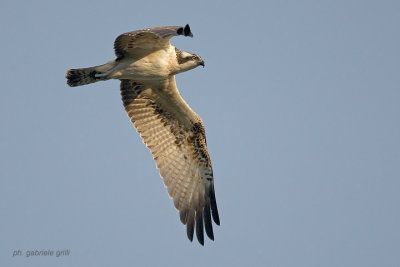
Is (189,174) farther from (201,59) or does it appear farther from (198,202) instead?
(201,59)

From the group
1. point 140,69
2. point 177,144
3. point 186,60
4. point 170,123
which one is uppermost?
point 186,60

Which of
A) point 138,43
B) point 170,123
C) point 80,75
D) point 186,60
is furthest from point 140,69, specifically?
point 170,123

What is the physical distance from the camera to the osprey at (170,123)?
31.0ft

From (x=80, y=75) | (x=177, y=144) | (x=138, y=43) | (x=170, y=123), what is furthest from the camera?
(x=177, y=144)

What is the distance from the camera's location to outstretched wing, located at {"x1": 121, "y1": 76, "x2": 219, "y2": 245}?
10.5 m

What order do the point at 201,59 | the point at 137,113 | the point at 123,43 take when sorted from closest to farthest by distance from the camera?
the point at 123,43 → the point at 201,59 → the point at 137,113

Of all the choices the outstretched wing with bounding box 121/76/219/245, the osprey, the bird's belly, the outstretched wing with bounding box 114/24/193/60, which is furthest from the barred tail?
the outstretched wing with bounding box 121/76/219/245

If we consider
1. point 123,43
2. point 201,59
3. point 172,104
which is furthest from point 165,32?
point 172,104

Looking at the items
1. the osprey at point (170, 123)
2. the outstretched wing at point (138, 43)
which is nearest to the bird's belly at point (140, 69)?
the osprey at point (170, 123)

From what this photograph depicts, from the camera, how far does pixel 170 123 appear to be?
1089cm

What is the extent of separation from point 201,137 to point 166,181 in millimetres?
1057

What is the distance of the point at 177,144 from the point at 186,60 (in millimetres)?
1900

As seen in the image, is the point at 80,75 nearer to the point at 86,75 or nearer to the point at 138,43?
the point at 86,75

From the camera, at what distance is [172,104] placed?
1063 cm
